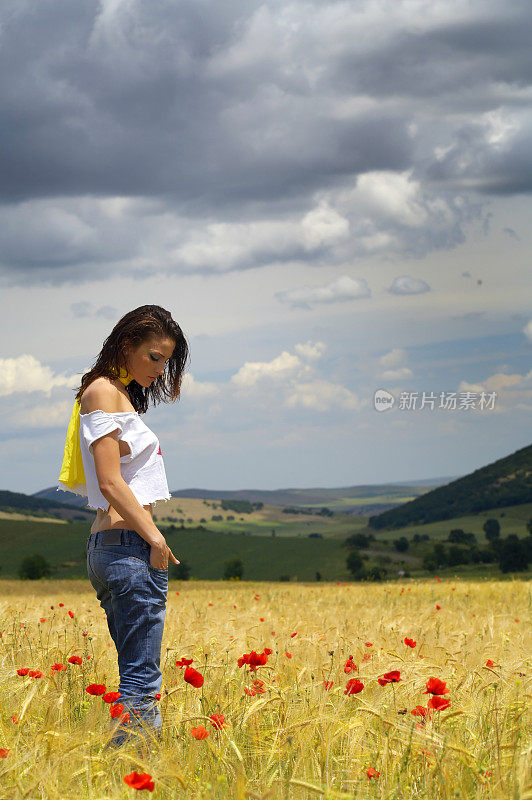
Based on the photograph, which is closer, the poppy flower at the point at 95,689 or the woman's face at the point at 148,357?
the poppy flower at the point at 95,689

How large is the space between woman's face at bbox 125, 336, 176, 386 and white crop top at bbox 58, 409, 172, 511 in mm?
313

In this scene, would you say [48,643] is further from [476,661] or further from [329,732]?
[329,732]

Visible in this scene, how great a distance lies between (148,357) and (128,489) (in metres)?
0.91

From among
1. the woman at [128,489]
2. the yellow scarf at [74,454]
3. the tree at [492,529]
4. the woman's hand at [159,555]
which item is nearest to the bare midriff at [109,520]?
the woman at [128,489]

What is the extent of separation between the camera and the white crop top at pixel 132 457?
184 inches

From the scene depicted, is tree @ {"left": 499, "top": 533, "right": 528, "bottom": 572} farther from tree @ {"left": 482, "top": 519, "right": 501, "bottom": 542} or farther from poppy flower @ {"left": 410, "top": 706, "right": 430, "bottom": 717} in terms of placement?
poppy flower @ {"left": 410, "top": 706, "right": 430, "bottom": 717}

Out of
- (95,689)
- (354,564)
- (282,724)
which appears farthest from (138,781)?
(354,564)

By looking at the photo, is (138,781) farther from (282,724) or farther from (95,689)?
(282,724)

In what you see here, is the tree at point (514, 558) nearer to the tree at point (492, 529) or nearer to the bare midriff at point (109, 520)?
the tree at point (492, 529)

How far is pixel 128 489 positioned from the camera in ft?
14.9

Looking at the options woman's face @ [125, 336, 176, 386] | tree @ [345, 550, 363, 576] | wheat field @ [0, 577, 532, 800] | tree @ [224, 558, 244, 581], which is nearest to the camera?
wheat field @ [0, 577, 532, 800]

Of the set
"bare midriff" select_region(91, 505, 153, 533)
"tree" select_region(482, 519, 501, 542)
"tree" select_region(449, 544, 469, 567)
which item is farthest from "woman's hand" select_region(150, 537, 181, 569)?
"tree" select_region(482, 519, 501, 542)

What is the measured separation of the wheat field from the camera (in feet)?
11.3

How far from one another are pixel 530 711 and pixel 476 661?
2.17 metres
